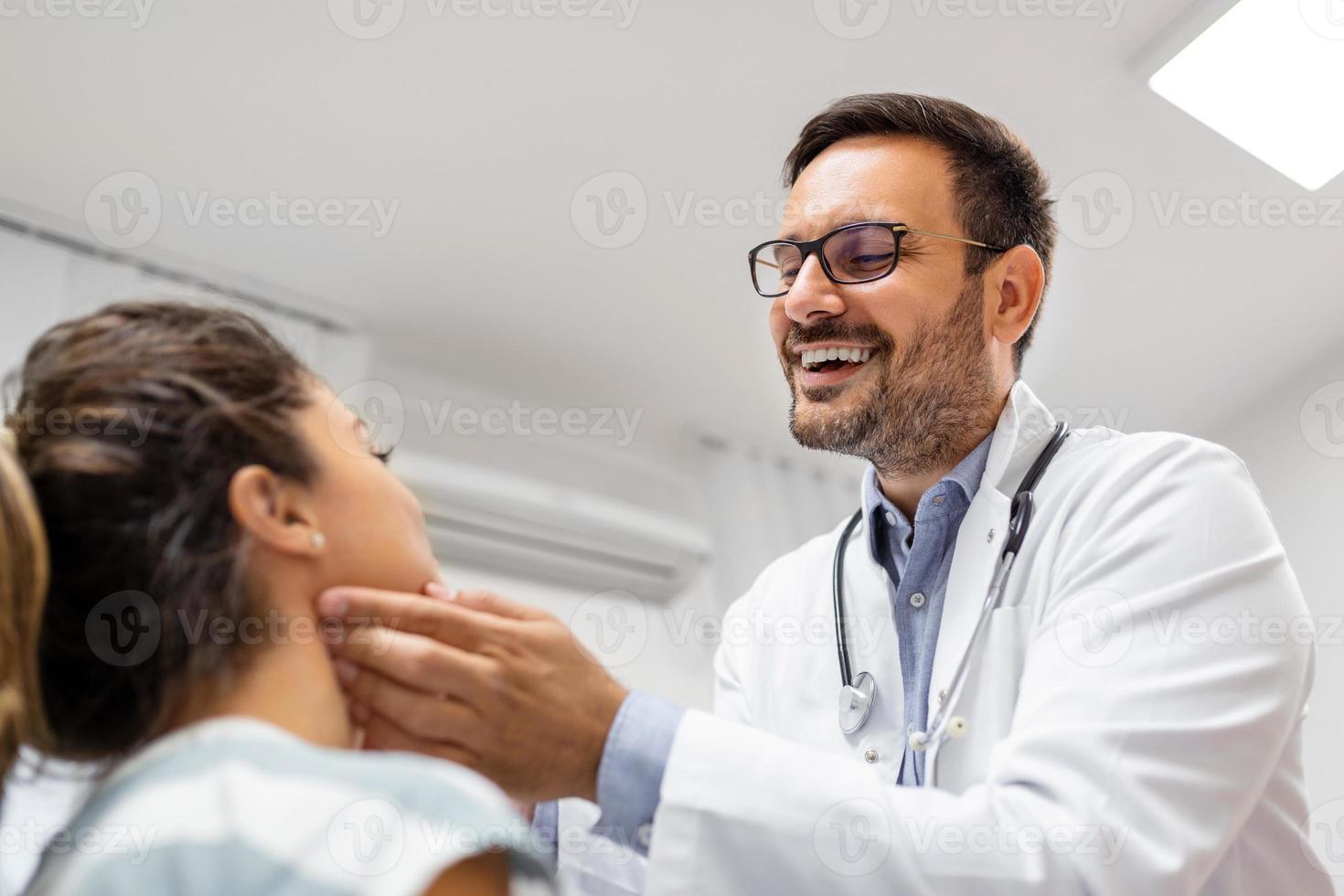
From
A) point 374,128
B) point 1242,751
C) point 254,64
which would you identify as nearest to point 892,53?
point 374,128

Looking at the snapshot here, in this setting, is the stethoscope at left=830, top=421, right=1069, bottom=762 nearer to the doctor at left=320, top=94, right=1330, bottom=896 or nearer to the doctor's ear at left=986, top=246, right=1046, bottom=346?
the doctor at left=320, top=94, right=1330, bottom=896

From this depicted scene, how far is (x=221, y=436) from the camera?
958 millimetres

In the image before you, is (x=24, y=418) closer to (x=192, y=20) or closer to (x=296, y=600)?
(x=296, y=600)

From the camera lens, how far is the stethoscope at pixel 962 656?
4.49 ft

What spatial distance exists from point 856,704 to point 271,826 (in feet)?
3.08

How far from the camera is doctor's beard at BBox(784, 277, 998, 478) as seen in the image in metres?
1.68

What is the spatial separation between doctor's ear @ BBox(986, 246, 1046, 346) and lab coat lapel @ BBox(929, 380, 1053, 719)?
0.59 feet

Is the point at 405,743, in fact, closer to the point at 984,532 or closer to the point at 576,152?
the point at 984,532

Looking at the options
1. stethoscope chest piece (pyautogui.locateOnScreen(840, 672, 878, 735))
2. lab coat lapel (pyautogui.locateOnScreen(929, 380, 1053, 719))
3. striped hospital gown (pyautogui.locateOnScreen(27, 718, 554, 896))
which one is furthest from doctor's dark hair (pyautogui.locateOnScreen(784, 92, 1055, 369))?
striped hospital gown (pyautogui.locateOnScreen(27, 718, 554, 896))

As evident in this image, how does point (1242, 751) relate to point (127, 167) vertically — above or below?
below

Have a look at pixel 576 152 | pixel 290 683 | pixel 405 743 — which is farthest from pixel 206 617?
pixel 576 152

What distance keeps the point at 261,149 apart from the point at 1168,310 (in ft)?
7.77

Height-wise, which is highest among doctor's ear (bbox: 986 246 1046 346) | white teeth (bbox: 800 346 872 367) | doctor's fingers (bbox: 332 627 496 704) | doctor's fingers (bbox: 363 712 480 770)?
doctor's ear (bbox: 986 246 1046 346)

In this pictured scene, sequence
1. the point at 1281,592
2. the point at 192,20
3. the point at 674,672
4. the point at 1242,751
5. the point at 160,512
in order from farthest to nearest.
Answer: the point at 674,672 → the point at 192,20 → the point at 1281,592 → the point at 1242,751 → the point at 160,512
